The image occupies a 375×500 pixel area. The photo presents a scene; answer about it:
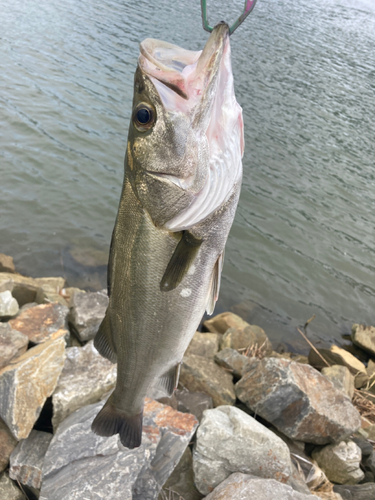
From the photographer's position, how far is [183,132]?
1.99m

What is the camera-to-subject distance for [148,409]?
3914mm

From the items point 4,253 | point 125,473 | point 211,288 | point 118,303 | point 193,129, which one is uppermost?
point 193,129

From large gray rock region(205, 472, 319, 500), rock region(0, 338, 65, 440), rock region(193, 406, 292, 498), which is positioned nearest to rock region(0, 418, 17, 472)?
rock region(0, 338, 65, 440)

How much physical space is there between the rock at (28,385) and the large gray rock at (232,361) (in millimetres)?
2489

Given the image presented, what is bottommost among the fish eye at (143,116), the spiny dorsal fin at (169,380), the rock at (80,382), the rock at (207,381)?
the rock at (207,381)

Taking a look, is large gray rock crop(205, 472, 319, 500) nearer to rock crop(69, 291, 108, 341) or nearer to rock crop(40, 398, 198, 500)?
rock crop(40, 398, 198, 500)

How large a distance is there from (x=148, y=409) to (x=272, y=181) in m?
9.16

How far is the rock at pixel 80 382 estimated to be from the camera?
3.98 metres

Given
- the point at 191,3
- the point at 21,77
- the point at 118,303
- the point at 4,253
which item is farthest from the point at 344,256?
the point at 191,3

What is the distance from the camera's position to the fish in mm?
1969

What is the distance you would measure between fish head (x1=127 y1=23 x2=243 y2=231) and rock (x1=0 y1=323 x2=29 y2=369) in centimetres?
305

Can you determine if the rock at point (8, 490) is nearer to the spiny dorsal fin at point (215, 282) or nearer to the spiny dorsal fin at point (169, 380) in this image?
the spiny dorsal fin at point (169, 380)

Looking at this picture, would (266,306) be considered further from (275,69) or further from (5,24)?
(5,24)

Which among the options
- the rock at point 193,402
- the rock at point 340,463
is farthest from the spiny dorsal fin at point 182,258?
the rock at point 340,463
